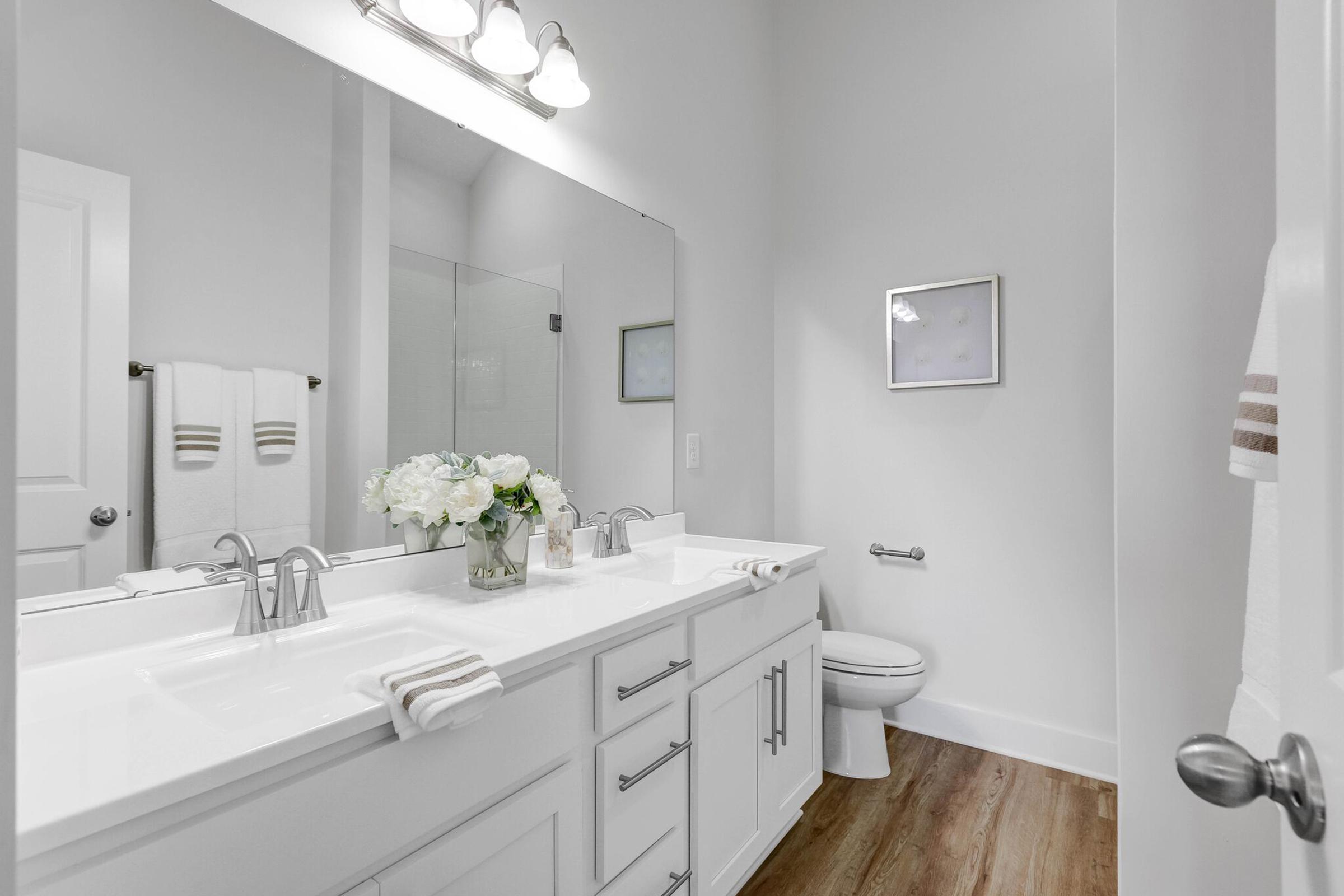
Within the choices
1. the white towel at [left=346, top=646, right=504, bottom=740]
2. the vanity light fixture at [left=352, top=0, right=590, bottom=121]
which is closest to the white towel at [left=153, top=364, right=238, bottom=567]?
the white towel at [left=346, top=646, right=504, bottom=740]

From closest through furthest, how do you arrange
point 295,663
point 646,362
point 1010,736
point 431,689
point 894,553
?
point 431,689 < point 295,663 < point 646,362 < point 1010,736 < point 894,553

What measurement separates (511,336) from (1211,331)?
1397 millimetres

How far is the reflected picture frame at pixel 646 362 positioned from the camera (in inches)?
79.3

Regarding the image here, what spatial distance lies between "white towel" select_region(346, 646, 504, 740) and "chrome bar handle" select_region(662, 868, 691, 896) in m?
0.73

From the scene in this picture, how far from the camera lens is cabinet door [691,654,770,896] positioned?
137cm

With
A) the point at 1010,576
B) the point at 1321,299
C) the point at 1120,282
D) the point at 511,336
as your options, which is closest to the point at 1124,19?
the point at 1120,282

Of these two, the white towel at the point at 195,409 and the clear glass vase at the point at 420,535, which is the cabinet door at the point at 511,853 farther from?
the white towel at the point at 195,409

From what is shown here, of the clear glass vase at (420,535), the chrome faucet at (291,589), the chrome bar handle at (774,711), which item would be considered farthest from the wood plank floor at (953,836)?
the chrome faucet at (291,589)

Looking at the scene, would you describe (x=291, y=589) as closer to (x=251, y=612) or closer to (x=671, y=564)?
(x=251, y=612)

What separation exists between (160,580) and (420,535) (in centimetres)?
45

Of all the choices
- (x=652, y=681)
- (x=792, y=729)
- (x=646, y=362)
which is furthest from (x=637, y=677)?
(x=646, y=362)

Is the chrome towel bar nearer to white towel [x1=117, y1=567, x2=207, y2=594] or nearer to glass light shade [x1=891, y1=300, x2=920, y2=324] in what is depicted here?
glass light shade [x1=891, y1=300, x2=920, y2=324]

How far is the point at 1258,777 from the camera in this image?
0.42m

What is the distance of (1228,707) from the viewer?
2.84ft
